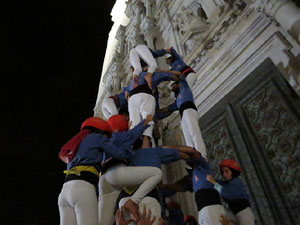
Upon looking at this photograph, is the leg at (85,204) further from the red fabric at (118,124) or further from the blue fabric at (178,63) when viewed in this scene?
the blue fabric at (178,63)

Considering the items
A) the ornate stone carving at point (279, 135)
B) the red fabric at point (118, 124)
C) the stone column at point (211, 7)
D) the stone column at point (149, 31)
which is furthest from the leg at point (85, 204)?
the stone column at point (149, 31)

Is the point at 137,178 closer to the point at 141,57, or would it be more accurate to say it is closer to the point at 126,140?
the point at 126,140

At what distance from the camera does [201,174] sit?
6.19 feet

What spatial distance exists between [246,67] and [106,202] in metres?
3.27

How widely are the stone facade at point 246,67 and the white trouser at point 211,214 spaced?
157 centimetres

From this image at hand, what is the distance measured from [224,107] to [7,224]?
684cm

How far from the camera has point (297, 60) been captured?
3115 mm

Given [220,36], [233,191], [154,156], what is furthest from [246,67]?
[154,156]

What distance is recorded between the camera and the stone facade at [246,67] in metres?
2.97

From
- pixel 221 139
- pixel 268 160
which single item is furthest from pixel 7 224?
pixel 268 160

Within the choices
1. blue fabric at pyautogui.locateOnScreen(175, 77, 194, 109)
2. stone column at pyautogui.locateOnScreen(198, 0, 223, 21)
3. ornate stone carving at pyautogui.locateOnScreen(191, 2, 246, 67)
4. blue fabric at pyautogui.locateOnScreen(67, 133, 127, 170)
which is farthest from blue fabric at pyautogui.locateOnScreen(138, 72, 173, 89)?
stone column at pyautogui.locateOnScreen(198, 0, 223, 21)

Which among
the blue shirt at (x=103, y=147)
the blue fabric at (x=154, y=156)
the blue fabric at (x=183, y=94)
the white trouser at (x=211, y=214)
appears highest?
the blue fabric at (x=183, y=94)

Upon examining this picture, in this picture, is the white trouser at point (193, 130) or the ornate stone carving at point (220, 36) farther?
the ornate stone carving at point (220, 36)

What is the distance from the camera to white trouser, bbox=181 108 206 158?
2.37 meters
